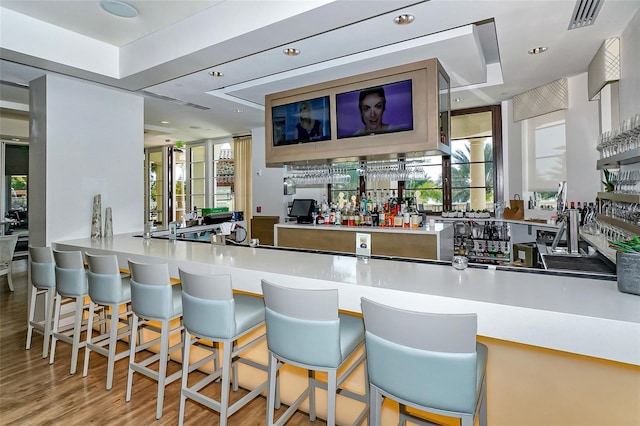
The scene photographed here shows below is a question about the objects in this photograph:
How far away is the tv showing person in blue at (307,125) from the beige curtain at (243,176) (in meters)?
3.74

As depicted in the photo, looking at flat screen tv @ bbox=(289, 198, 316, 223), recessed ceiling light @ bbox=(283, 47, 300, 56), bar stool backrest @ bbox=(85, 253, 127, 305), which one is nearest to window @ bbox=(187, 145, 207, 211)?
flat screen tv @ bbox=(289, 198, 316, 223)

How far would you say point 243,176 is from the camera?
25.3ft

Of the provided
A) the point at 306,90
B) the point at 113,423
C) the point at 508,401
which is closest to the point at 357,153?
the point at 306,90

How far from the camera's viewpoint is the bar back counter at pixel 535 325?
1.25 meters

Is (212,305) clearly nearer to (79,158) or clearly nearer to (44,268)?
(44,268)

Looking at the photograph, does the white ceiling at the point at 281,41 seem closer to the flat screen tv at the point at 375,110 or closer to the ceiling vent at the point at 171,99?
the ceiling vent at the point at 171,99

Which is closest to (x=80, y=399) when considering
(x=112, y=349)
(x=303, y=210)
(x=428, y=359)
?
(x=112, y=349)

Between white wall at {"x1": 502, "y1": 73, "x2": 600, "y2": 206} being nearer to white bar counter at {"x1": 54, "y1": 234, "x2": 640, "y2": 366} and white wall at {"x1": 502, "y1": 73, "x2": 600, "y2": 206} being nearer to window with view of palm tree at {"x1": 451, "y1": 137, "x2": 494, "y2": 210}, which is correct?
window with view of palm tree at {"x1": 451, "y1": 137, "x2": 494, "y2": 210}

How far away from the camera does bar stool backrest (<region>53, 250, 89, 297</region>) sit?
2.83 meters

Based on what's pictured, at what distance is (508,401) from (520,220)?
3780 millimetres

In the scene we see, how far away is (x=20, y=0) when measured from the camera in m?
2.91

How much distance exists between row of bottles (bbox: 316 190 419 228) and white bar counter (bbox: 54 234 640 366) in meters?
2.05

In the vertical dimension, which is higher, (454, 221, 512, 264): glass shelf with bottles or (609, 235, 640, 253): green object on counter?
(609, 235, 640, 253): green object on counter

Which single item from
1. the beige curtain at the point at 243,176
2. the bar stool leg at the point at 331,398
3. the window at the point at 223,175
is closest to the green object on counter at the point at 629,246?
the bar stool leg at the point at 331,398
